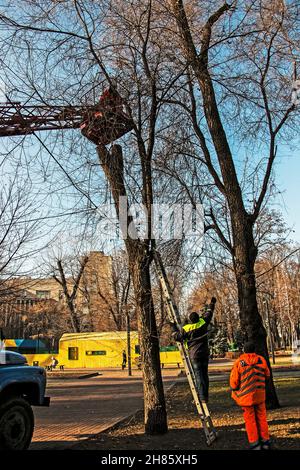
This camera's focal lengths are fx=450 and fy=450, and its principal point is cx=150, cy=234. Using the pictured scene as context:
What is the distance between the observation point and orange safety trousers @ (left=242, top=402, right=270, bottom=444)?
5.66 meters

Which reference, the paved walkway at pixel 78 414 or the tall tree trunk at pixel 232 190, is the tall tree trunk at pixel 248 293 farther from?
the paved walkway at pixel 78 414

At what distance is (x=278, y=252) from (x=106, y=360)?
21.7 metres

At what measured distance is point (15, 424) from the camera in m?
6.26

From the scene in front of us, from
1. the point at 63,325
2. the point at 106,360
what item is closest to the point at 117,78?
the point at 106,360

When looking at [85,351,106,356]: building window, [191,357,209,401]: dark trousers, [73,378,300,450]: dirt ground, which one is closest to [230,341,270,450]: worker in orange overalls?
[73,378,300,450]: dirt ground

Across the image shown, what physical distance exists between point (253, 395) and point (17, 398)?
330 centimetres

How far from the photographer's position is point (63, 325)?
55750mm

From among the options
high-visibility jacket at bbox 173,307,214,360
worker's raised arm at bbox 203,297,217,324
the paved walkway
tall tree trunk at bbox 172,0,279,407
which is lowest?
the paved walkway

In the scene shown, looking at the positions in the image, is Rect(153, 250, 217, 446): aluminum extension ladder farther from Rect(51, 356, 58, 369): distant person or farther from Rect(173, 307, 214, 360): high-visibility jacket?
Rect(51, 356, 58, 369): distant person

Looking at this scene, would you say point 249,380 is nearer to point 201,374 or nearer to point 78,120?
point 201,374

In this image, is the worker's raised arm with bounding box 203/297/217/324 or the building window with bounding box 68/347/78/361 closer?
the worker's raised arm with bounding box 203/297/217/324

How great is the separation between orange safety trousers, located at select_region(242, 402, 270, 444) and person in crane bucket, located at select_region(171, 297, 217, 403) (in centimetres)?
173

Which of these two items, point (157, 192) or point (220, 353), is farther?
point (220, 353)
